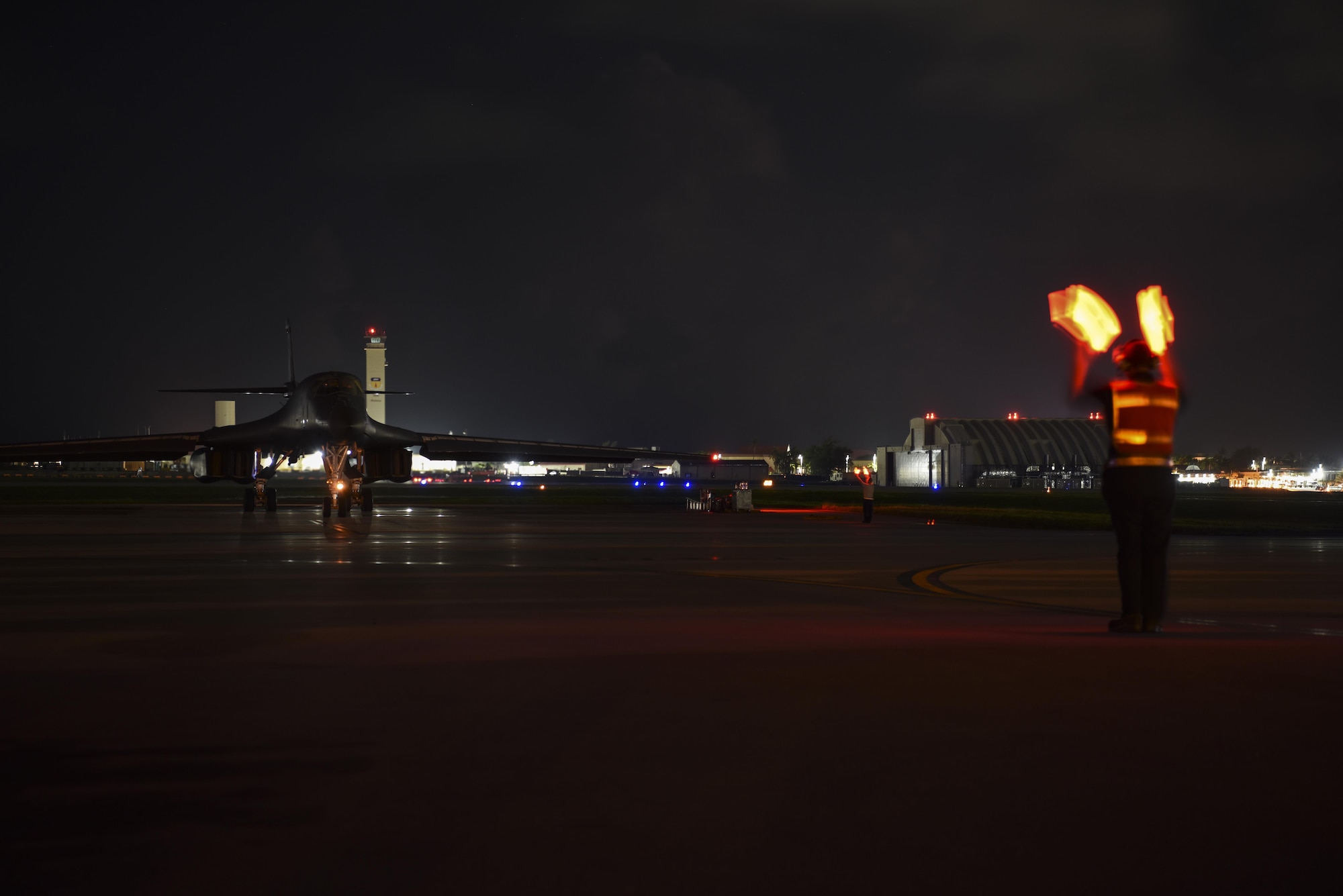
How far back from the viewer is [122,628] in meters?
8.40

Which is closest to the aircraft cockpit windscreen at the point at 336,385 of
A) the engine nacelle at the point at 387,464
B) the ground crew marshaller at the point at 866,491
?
the engine nacelle at the point at 387,464

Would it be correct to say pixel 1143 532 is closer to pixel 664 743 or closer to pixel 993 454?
pixel 664 743

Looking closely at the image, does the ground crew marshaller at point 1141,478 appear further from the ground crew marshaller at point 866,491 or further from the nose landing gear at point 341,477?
the nose landing gear at point 341,477

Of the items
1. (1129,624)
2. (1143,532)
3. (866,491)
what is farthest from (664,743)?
(866,491)

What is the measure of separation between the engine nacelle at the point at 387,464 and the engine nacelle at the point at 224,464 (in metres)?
3.05

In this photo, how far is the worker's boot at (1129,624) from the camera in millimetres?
8055

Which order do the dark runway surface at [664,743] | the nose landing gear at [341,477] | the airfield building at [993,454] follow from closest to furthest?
1. the dark runway surface at [664,743]
2. the nose landing gear at [341,477]
3. the airfield building at [993,454]

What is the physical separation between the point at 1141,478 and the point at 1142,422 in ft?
1.37

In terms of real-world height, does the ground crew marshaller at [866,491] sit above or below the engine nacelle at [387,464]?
below

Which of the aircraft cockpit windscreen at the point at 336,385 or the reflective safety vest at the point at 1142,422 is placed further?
the aircraft cockpit windscreen at the point at 336,385

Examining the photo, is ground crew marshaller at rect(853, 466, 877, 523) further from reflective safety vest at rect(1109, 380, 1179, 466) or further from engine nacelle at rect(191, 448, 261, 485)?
reflective safety vest at rect(1109, 380, 1179, 466)

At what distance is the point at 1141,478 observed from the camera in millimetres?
8164

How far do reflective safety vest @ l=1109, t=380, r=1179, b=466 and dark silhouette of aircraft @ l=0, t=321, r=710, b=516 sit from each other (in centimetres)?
2203

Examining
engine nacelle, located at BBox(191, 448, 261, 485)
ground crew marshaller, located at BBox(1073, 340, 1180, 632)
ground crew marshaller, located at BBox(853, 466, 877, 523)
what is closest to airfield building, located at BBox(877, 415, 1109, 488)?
ground crew marshaller, located at BBox(853, 466, 877, 523)
